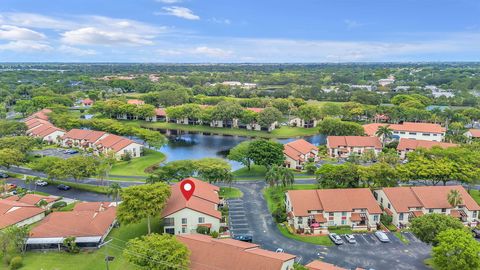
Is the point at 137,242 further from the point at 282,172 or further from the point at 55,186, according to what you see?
the point at 55,186

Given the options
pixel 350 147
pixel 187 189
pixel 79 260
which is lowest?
pixel 79 260

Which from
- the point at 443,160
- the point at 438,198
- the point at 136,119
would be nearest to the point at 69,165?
the point at 438,198

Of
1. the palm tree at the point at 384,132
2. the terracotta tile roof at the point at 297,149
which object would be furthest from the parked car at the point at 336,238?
the palm tree at the point at 384,132

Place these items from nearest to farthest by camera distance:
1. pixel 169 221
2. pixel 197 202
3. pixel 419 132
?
pixel 169 221, pixel 197 202, pixel 419 132

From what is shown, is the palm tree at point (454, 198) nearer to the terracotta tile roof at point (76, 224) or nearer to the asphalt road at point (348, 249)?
the asphalt road at point (348, 249)

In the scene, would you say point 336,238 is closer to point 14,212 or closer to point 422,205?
point 422,205

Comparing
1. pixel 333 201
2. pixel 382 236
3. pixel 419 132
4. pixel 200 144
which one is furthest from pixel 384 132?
pixel 200 144
